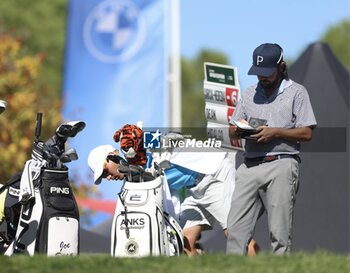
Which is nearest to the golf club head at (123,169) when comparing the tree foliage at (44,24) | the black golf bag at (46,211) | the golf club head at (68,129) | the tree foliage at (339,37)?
the black golf bag at (46,211)

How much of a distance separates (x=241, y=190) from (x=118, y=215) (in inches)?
40.6

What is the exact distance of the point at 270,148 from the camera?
9539 mm

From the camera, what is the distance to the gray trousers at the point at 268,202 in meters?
9.45

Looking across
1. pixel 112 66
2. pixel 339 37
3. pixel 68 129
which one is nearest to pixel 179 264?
pixel 68 129

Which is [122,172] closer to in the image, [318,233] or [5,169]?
[318,233]

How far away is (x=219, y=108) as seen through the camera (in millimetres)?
12047

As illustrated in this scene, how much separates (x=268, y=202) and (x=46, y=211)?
6.01 ft

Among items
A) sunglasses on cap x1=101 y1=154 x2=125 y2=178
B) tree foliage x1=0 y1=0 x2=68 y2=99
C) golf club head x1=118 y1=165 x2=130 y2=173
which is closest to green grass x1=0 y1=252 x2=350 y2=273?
golf club head x1=118 y1=165 x2=130 y2=173

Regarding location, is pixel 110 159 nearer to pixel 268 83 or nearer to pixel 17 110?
pixel 268 83

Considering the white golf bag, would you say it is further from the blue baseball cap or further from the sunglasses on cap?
the blue baseball cap

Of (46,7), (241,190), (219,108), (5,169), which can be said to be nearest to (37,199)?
(241,190)

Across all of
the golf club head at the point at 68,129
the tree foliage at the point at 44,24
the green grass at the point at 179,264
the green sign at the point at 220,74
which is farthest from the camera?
the tree foliage at the point at 44,24

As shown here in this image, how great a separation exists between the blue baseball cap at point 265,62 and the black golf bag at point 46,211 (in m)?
1.75

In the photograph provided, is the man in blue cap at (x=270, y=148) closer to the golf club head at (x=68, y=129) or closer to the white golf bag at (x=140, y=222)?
the white golf bag at (x=140, y=222)
